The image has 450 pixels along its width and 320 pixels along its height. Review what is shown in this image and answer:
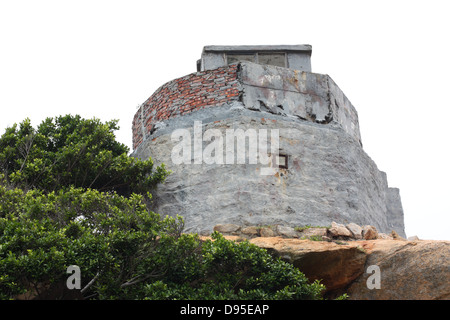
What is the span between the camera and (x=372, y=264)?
38.1 feet

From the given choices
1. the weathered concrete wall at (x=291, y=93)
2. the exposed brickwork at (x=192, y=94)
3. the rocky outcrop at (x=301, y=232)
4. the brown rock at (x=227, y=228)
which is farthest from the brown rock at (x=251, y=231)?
the exposed brickwork at (x=192, y=94)

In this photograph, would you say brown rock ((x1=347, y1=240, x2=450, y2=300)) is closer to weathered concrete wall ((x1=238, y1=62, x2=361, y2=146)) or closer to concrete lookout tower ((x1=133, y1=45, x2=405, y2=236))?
concrete lookout tower ((x1=133, y1=45, x2=405, y2=236))

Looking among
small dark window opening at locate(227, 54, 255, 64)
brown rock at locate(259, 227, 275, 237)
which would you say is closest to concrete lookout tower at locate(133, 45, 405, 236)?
brown rock at locate(259, 227, 275, 237)

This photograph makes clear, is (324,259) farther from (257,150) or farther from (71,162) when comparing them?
(71,162)

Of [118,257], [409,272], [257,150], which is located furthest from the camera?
[257,150]

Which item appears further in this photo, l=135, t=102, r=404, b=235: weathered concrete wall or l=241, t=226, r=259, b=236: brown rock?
l=135, t=102, r=404, b=235: weathered concrete wall

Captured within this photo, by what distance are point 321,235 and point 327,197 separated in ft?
5.58

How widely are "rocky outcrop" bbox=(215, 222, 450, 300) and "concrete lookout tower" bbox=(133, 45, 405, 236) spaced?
5.07ft

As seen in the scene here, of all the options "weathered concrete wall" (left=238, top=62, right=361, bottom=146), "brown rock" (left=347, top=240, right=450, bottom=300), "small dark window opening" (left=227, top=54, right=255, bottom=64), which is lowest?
"brown rock" (left=347, top=240, right=450, bottom=300)

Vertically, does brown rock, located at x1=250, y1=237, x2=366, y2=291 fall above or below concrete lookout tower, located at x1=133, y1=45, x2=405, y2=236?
below

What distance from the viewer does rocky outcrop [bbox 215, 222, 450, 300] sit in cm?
1092

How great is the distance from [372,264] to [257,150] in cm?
381

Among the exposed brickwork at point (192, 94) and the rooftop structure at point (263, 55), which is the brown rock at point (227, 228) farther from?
the rooftop structure at point (263, 55)

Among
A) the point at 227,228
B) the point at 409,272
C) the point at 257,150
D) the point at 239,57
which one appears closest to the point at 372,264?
the point at 409,272
